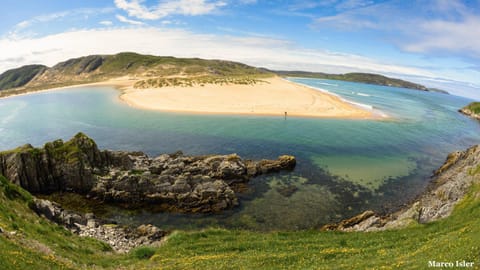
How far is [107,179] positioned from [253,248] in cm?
2162

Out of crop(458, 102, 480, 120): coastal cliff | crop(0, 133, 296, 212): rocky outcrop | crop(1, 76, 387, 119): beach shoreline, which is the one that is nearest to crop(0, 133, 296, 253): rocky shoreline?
crop(0, 133, 296, 212): rocky outcrop

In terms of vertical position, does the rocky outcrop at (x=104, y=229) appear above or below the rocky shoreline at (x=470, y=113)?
below

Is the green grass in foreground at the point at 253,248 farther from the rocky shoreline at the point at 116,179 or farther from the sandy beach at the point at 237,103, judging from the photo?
the sandy beach at the point at 237,103

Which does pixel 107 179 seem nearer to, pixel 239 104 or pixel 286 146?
pixel 286 146

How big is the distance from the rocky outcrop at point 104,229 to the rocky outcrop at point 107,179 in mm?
4769

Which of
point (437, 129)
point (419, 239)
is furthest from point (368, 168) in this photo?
point (437, 129)

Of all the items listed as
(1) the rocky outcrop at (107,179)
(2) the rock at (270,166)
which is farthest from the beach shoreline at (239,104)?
(1) the rocky outcrop at (107,179)

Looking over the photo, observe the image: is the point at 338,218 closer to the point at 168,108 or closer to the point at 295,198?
the point at 295,198

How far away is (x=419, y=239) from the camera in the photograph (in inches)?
670

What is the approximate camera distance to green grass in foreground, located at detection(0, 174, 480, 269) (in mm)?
12721

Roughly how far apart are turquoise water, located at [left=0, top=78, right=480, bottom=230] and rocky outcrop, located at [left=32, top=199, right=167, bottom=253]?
2302 millimetres

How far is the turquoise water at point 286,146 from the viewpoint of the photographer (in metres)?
29.6

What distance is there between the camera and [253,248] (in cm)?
1877

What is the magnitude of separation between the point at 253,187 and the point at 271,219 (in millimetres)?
7415
